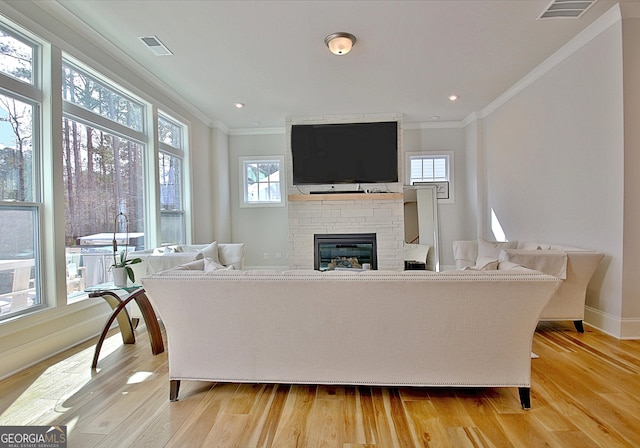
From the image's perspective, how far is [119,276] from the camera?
8.70 feet

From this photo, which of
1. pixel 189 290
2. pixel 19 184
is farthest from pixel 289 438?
pixel 19 184

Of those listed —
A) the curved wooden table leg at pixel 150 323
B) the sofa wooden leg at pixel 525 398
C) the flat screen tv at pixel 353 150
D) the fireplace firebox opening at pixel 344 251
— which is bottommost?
the sofa wooden leg at pixel 525 398

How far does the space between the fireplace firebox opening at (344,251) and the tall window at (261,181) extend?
129cm

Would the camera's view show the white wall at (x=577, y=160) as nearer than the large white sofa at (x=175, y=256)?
Yes

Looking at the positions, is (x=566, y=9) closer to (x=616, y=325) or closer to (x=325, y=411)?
(x=616, y=325)

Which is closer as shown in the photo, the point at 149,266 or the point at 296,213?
the point at 149,266

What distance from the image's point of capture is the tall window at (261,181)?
20.0 ft

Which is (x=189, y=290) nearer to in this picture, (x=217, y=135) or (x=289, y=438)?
(x=289, y=438)

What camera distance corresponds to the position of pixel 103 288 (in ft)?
8.68

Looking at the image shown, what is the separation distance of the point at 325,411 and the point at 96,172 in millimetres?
3087

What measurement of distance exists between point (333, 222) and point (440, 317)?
3647 millimetres

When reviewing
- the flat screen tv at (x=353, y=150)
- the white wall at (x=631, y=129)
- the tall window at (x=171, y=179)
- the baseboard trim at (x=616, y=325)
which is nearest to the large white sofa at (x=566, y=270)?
the baseboard trim at (x=616, y=325)

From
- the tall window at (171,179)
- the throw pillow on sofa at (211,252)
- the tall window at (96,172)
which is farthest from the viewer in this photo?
the tall window at (171,179)

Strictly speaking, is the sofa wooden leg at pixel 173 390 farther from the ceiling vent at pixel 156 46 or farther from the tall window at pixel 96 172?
the ceiling vent at pixel 156 46
